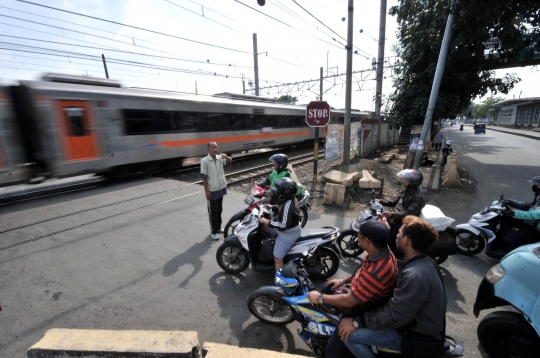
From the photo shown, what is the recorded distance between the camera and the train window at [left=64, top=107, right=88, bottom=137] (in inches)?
296

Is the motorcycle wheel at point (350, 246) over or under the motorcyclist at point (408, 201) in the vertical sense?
under

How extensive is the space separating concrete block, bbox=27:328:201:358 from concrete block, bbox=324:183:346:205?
4.97 meters

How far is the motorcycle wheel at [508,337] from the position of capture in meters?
2.17

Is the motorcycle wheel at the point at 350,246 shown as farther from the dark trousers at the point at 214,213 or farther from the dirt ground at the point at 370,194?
the dark trousers at the point at 214,213

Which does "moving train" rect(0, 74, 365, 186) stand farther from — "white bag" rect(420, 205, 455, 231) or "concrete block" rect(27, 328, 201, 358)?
"white bag" rect(420, 205, 455, 231)

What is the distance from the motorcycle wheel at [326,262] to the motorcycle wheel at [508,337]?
1564 mm

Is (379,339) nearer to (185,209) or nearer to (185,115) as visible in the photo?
(185,209)

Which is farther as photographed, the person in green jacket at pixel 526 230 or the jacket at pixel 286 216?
the person in green jacket at pixel 526 230

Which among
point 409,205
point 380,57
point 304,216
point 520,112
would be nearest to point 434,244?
point 409,205

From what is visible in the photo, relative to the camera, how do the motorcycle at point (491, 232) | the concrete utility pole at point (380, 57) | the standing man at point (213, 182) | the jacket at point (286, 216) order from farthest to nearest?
the concrete utility pole at point (380, 57)
the standing man at point (213, 182)
the motorcycle at point (491, 232)
the jacket at point (286, 216)

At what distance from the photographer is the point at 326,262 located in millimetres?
3713

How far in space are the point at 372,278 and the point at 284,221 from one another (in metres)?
1.37

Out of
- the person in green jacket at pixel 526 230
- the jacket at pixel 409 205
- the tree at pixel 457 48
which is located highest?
the tree at pixel 457 48

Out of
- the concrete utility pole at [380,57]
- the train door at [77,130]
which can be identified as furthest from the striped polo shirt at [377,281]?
the concrete utility pole at [380,57]
